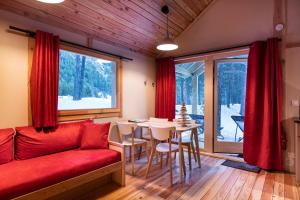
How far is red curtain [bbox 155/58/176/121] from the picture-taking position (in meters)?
4.50

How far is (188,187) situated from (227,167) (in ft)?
3.65

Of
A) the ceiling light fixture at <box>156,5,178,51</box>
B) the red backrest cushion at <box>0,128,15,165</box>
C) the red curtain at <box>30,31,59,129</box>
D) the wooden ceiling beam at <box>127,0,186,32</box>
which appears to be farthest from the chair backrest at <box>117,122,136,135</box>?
the wooden ceiling beam at <box>127,0,186,32</box>

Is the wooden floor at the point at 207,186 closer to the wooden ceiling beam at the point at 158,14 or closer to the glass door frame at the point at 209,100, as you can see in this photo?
the glass door frame at the point at 209,100

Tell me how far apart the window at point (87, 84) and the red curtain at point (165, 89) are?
3.94 ft

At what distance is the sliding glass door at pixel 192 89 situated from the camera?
14.2 ft

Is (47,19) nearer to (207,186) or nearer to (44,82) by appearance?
(44,82)

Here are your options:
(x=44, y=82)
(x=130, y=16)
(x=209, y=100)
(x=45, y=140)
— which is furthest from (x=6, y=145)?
(x=209, y=100)

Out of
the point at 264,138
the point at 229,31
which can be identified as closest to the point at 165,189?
the point at 264,138

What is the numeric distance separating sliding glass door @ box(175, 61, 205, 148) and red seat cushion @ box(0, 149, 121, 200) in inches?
87.3

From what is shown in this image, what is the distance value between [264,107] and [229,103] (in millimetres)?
823

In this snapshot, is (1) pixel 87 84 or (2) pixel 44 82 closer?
(2) pixel 44 82

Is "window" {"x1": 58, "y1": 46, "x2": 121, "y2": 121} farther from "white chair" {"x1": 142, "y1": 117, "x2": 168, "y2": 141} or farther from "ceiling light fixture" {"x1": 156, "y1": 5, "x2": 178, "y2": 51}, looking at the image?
"ceiling light fixture" {"x1": 156, "y1": 5, "x2": 178, "y2": 51}

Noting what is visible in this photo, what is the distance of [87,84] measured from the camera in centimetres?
345

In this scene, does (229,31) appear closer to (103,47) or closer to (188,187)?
(103,47)
